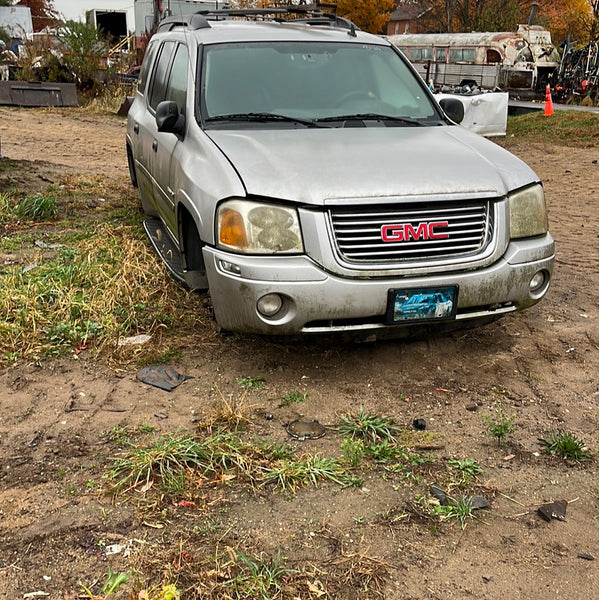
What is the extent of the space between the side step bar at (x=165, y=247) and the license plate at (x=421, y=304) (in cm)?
160

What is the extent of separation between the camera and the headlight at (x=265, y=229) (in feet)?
12.0

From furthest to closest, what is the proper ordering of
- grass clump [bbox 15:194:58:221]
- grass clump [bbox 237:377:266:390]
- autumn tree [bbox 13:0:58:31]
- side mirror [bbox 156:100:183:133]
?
autumn tree [bbox 13:0:58:31]
grass clump [bbox 15:194:58:221]
side mirror [bbox 156:100:183:133]
grass clump [bbox 237:377:266:390]

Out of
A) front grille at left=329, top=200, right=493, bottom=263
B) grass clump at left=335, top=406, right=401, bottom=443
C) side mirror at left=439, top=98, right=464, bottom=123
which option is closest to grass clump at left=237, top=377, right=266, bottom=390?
grass clump at left=335, top=406, right=401, bottom=443

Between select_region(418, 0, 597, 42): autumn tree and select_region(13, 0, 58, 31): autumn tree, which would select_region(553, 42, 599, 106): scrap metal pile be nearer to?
select_region(418, 0, 597, 42): autumn tree

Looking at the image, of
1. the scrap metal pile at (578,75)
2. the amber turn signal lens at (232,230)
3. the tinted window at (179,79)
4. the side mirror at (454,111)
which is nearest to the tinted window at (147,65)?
the tinted window at (179,79)

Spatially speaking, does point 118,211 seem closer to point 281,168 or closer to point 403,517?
point 281,168

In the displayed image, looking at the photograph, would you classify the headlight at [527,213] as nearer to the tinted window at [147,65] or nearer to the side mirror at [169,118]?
the side mirror at [169,118]

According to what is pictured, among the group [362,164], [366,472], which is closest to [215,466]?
[366,472]

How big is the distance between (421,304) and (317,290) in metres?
0.59

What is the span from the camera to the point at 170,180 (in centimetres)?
481

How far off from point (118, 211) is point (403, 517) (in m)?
5.45

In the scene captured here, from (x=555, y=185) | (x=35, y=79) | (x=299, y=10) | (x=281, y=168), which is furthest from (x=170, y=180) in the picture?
(x=35, y=79)

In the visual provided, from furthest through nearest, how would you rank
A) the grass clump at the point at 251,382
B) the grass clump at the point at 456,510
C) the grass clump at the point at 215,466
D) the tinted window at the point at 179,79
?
the tinted window at the point at 179,79 < the grass clump at the point at 251,382 < the grass clump at the point at 215,466 < the grass clump at the point at 456,510

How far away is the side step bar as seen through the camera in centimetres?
504
